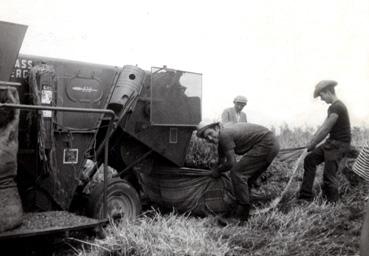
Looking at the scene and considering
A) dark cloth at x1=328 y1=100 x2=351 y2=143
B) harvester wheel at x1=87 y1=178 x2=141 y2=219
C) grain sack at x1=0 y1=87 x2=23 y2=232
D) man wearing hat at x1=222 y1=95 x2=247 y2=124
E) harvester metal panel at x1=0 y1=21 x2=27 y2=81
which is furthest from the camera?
man wearing hat at x1=222 y1=95 x2=247 y2=124

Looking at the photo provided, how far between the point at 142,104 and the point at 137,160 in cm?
83

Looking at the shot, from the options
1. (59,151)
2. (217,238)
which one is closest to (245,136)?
(217,238)

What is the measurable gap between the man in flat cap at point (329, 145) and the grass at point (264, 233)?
0.22 metres

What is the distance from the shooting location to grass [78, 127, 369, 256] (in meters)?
4.80

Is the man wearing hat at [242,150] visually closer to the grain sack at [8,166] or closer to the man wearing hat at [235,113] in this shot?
the man wearing hat at [235,113]

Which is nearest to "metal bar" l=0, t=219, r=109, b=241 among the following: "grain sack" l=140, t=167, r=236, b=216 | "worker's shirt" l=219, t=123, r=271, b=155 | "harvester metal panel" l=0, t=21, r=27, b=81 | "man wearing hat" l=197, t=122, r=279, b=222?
"harvester metal panel" l=0, t=21, r=27, b=81

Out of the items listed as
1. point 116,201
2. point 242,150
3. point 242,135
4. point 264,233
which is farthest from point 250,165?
point 116,201

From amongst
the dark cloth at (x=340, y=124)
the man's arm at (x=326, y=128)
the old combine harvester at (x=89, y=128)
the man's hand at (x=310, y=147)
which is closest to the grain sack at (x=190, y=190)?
the old combine harvester at (x=89, y=128)

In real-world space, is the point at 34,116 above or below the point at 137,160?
above

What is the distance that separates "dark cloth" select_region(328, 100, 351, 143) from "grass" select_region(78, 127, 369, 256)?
3.06ft

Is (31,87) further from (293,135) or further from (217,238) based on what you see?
(293,135)

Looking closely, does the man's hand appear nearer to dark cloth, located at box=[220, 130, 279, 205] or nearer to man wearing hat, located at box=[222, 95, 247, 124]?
dark cloth, located at box=[220, 130, 279, 205]

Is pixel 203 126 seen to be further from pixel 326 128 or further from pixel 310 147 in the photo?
pixel 326 128

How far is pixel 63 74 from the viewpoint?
21.0ft
